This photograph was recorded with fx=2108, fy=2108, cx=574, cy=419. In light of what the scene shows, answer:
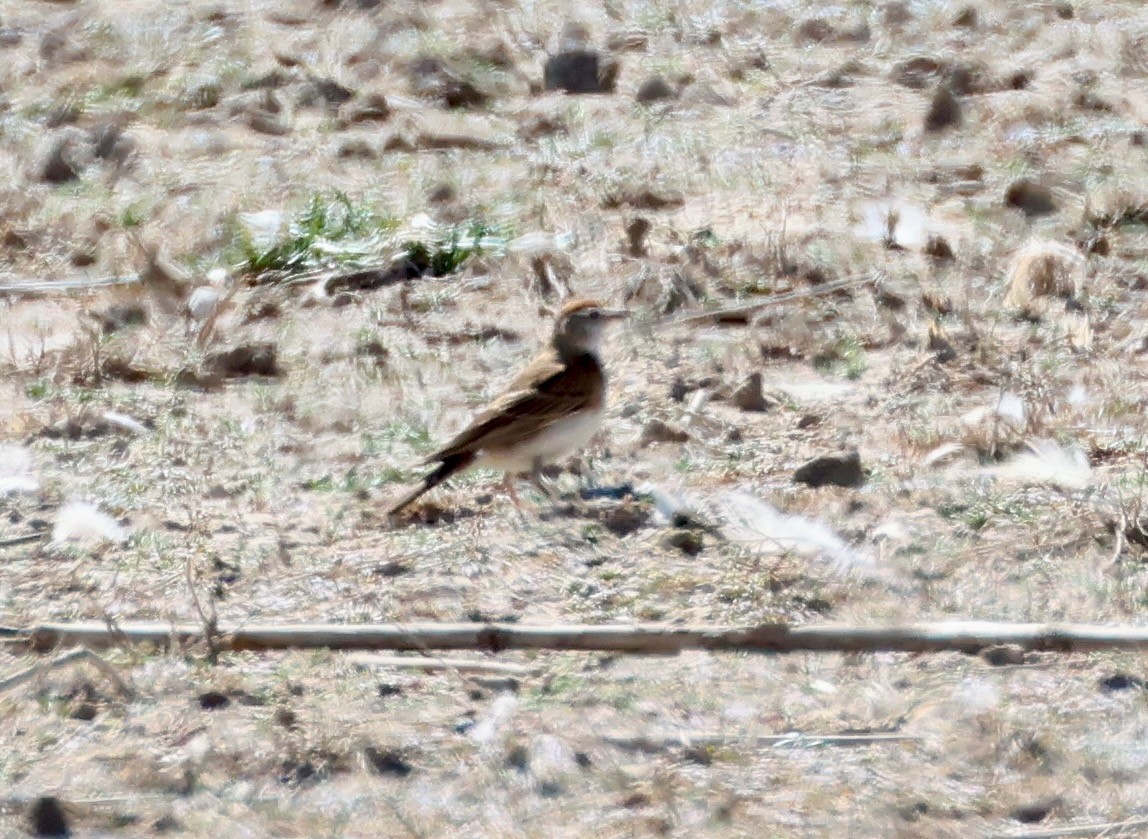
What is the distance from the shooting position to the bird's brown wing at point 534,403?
284 inches

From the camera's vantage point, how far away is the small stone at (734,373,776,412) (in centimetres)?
763

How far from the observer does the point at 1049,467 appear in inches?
273

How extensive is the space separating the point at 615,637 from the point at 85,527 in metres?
2.03

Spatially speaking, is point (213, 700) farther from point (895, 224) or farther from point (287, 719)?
point (895, 224)

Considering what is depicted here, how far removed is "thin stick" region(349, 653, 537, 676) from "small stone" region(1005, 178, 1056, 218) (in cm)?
458

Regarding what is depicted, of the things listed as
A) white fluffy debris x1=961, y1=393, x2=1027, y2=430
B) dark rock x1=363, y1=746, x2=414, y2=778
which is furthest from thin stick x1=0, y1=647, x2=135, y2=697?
white fluffy debris x1=961, y1=393, x2=1027, y2=430

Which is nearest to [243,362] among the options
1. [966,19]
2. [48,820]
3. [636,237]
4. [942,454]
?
[636,237]

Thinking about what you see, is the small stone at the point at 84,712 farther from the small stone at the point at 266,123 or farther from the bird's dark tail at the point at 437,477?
the small stone at the point at 266,123

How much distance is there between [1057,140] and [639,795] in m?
6.05

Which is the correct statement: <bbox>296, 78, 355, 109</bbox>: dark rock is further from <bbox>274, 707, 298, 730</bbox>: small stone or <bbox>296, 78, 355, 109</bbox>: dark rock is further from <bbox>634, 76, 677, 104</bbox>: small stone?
<bbox>274, 707, 298, 730</bbox>: small stone

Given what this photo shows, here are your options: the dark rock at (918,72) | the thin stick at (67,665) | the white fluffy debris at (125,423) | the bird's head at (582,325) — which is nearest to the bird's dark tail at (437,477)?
the bird's head at (582,325)

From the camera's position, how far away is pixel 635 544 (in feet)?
21.6

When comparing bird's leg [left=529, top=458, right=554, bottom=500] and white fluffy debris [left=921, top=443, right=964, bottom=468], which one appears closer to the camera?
white fluffy debris [left=921, top=443, right=964, bottom=468]

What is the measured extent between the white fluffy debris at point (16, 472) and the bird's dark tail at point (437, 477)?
1273 millimetres
